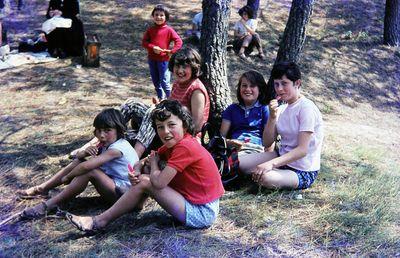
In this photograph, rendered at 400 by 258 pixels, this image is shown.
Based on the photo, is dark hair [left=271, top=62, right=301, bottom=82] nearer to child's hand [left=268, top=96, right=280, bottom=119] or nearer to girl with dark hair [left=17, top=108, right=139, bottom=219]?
child's hand [left=268, top=96, right=280, bottom=119]

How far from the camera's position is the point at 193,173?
10.3 ft

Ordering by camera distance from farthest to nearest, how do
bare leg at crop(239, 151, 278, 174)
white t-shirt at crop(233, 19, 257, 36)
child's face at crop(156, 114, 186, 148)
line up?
white t-shirt at crop(233, 19, 257, 36)
bare leg at crop(239, 151, 278, 174)
child's face at crop(156, 114, 186, 148)

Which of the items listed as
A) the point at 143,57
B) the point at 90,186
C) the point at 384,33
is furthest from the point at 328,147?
the point at 384,33

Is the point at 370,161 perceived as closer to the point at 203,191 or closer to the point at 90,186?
the point at 203,191

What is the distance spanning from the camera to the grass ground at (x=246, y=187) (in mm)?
3117

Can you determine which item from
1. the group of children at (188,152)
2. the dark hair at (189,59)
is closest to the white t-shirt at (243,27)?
the group of children at (188,152)

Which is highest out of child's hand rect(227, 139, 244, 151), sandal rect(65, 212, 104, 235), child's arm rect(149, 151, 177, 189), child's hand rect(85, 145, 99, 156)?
child's arm rect(149, 151, 177, 189)

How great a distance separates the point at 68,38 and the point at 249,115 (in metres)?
5.12

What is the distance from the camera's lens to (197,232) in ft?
10.5

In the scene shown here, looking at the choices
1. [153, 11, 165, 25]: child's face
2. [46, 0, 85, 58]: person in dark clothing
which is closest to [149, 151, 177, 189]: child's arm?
[153, 11, 165, 25]: child's face

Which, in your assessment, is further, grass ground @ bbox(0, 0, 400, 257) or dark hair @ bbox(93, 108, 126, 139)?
dark hair @ bbox(93, 108, 126, 139)

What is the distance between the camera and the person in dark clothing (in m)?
8.16

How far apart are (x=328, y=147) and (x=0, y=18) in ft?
26.3

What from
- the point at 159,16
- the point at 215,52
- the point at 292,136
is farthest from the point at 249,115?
the point at 159,16
